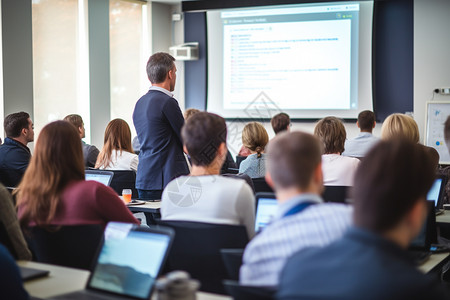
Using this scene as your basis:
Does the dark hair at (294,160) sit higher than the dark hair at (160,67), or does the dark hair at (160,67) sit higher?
the dark hair at (160,67)

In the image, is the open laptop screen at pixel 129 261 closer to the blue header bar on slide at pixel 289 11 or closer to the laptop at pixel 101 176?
the laptop at pixel 101 176

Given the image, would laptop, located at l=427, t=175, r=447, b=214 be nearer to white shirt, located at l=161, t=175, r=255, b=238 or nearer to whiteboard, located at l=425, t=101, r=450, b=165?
white shirt, located at l=161, t=175, r=255, b=238

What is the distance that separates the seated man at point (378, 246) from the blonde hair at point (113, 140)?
4.00m

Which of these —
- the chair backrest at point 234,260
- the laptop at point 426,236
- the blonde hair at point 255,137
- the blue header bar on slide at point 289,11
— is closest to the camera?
the chair backrest at point 234,260

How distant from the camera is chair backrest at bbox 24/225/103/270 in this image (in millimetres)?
2480

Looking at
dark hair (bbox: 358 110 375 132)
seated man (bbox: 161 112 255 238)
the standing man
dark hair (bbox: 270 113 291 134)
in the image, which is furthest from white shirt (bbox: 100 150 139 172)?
seated man (bbox: 161 112 255 238)

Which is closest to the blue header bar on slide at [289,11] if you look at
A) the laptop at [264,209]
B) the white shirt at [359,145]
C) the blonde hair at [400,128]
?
the white shirt at [359,145]

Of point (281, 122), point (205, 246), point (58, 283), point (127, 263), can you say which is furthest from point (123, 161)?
point (127, 263)

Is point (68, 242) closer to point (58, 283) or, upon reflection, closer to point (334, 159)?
point (58, 283)

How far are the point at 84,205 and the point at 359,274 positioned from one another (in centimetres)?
159

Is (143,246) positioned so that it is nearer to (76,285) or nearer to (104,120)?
(76,285)

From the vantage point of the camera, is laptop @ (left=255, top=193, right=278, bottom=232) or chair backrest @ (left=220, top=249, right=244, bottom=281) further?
laptop @ (left=255, top=193, right=278, bottom=232)

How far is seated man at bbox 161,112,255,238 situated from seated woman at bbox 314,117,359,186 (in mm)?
1281

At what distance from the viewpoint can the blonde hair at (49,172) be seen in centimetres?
250
